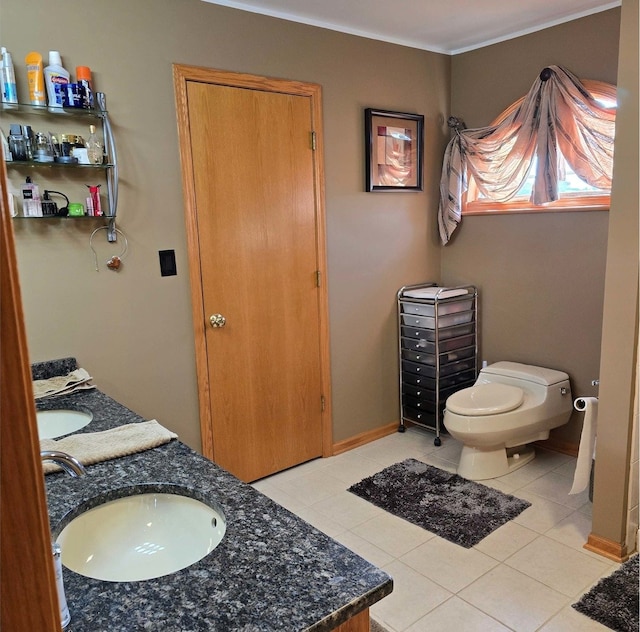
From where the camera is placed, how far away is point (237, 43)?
270 centimetres

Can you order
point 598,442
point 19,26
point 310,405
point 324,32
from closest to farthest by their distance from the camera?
point 19,26
point 598,442
point 324,32
point 310,405

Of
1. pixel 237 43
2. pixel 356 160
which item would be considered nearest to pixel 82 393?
pixel 237 43

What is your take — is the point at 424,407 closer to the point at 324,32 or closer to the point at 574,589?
the point at 574,589

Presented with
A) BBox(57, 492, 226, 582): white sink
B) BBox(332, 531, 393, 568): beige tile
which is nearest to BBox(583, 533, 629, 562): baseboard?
BBox(332, 531, 393, 568): beige tile

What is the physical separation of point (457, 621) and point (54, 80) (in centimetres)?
254

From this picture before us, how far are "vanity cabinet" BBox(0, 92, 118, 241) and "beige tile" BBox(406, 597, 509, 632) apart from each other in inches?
78.8

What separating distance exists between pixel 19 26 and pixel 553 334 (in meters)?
3.10

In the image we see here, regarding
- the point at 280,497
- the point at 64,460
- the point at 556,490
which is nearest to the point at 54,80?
the point at 64,460

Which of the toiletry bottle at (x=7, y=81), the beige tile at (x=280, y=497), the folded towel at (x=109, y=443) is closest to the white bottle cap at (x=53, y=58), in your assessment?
the toiletry bottle at (x=7, y=81)

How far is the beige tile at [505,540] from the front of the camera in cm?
238

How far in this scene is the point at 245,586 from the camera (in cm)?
95

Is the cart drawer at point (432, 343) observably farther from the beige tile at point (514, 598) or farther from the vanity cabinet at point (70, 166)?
the vanity cabinet at point (70, 166)

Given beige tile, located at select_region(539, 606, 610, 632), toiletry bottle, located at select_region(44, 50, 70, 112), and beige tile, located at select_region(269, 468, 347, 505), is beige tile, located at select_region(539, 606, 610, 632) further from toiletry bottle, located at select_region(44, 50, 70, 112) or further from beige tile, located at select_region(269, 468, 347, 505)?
toiletry bottle, located at select_region(44, 50, 70, 112)

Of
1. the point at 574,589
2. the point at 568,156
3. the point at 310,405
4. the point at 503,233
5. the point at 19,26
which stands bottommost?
the point at 574,589
